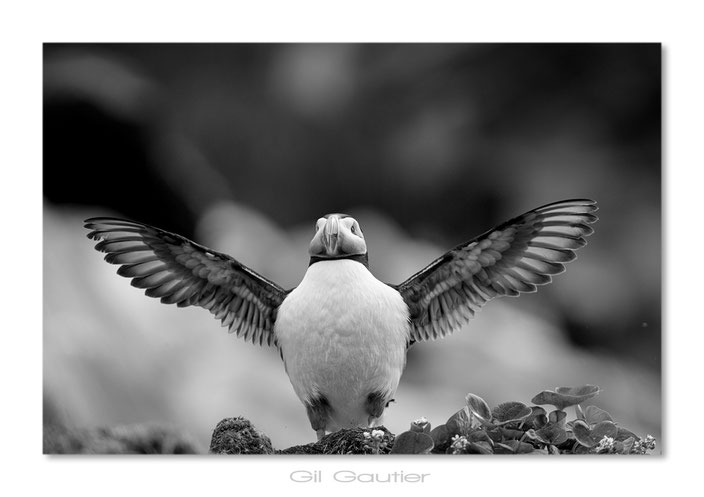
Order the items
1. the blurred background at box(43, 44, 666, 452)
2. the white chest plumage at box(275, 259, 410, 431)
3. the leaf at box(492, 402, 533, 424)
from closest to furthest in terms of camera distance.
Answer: the leaf at box(492, 402, 533, 424) → the white chest plumage at box(275, 259, 410, 431) → the blurred background at box(43, 44, 666, 452)

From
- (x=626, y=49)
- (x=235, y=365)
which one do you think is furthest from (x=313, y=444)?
(x=626, y=49)

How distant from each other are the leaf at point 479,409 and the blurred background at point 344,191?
0.57 m

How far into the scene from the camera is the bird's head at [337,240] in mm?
3172

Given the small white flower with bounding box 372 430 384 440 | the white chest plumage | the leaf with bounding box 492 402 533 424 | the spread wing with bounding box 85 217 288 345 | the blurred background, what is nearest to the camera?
the leaf with bounding box 492 402 533 424

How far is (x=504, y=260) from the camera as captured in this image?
10.8ft

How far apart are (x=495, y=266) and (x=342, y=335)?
64cm

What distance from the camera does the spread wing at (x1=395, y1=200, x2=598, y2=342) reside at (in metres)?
3.22

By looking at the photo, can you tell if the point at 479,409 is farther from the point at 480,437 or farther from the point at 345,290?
the point at 345,290

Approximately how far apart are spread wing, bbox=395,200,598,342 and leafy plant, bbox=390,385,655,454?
1.49 feet

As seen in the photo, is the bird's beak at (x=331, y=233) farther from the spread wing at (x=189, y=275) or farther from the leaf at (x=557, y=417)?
the leaf at (x=557, y=417)

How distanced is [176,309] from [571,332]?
5.26ft

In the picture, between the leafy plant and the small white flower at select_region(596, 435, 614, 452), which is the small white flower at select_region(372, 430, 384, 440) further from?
the small white flower at select_region(596, 435, 614, 452)

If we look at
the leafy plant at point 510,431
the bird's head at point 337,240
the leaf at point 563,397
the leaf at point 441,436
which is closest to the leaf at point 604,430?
the leafy plant at point 510,431

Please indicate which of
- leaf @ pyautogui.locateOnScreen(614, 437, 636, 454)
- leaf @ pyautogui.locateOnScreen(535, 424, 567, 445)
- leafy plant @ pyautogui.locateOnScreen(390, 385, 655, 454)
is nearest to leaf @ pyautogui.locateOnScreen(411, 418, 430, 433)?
leafy plant @ pyautogui.locateOnScreen(390, 385, 655, 454)
